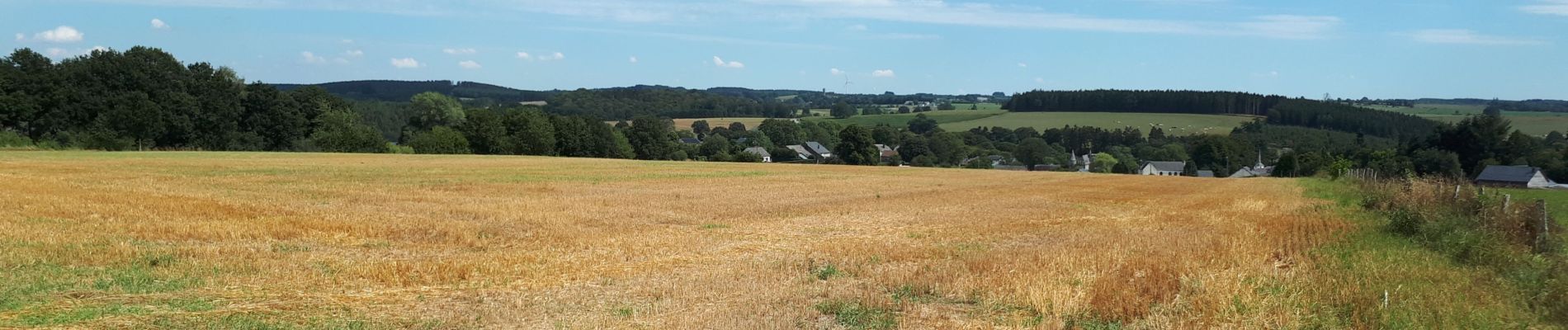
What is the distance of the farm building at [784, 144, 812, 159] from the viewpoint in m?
138

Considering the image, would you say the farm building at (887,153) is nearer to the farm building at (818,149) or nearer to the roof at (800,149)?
the farm building at (818,149)

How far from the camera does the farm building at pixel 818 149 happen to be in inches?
5537

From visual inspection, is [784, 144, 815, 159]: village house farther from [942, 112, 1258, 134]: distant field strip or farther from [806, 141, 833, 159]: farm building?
[942, 112, 1258, 134]: distant field strip

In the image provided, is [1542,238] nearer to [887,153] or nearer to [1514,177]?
[1514,177]

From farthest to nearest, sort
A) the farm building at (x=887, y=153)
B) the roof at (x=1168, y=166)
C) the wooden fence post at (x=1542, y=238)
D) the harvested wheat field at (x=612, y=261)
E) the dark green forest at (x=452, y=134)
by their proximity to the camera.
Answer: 1. the farm building at (x=887, y=153)
2. the roof at (x=1168, y=166)
3. the dark green forest at (x=452, y=134)
4. the wooden fence post at (x=1542, y=238)
5. the harvested wheat field at (x=612, y=261)

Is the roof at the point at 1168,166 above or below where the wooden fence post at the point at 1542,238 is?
below

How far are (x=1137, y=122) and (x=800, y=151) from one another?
77.0 m

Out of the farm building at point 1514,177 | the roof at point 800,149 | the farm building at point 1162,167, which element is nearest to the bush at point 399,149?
the roof at point 800,149

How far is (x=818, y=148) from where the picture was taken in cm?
14638

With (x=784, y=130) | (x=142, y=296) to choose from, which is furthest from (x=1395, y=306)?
(x=784, y=130)

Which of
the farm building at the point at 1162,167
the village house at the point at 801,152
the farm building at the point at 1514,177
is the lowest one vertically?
the farm building at the point at 1162,167

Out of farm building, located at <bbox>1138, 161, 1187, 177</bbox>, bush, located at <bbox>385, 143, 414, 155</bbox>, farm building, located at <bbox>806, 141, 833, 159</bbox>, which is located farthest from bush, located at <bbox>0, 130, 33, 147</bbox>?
farm building, located at <bbox>1138, 161, 1187, 177</bbox>

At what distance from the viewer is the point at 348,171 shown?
122 ft

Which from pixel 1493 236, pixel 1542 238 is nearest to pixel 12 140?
pixel 1493 236
